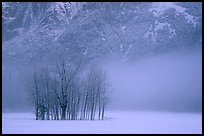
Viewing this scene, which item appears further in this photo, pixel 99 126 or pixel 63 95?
pixel 63 95

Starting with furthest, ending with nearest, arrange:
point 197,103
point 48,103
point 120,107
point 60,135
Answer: point 120,107
point 197,103
point 48,103
point 60,135

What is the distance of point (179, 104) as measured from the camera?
649 feet

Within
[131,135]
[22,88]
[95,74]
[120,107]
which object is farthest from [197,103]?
[131,135]

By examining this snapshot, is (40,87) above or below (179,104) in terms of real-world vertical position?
above

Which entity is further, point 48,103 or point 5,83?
point 5,83

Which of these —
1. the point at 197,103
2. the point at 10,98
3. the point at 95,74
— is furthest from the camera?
the point at 197,103

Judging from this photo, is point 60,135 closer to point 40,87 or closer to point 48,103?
point 48,103

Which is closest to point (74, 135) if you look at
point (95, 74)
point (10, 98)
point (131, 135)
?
point (131, 135)

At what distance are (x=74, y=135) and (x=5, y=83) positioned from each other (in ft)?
538

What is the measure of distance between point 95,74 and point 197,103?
121358mm

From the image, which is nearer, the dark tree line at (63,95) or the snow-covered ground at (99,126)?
the snow-covered ground at (99,126)

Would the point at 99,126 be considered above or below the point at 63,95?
below

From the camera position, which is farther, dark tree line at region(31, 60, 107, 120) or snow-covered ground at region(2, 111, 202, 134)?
dark tree line at region(31, 60, 107, 120)

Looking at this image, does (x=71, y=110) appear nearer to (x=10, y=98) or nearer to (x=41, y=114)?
(x=41, y=114)
